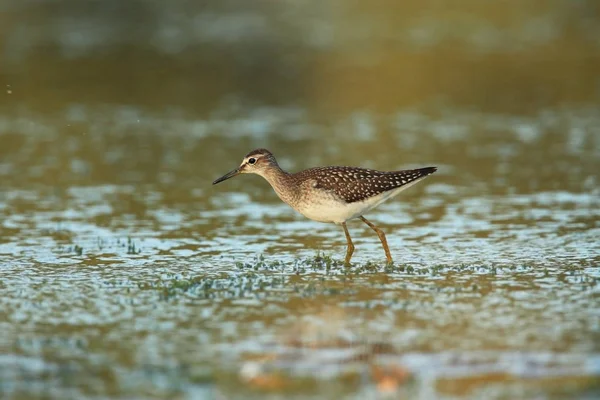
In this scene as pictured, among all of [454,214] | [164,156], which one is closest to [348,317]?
[454,214]

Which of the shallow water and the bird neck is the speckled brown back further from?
the shallow water

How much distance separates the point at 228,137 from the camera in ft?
64.3

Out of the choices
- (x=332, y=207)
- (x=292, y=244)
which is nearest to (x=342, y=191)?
(x=332, y=207)

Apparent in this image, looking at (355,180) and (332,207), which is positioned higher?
(355,180)

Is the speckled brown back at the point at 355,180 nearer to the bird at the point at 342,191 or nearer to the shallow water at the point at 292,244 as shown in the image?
the bird at the point at 342,191

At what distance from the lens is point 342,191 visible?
12.1 metres

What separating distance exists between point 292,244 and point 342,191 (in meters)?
1.27

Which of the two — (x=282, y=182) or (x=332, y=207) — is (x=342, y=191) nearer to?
(x=332, y=207)

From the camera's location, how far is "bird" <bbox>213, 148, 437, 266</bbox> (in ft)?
39.9

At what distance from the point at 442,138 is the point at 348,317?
10408 millimetres

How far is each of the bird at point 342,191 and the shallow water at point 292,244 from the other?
54cm

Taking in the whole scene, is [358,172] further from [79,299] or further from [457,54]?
[457,54]

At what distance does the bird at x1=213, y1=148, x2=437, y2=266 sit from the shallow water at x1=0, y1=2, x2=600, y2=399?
0.54 meters

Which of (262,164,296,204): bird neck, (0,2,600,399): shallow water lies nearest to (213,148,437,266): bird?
(262,164,296,204): bird neck
